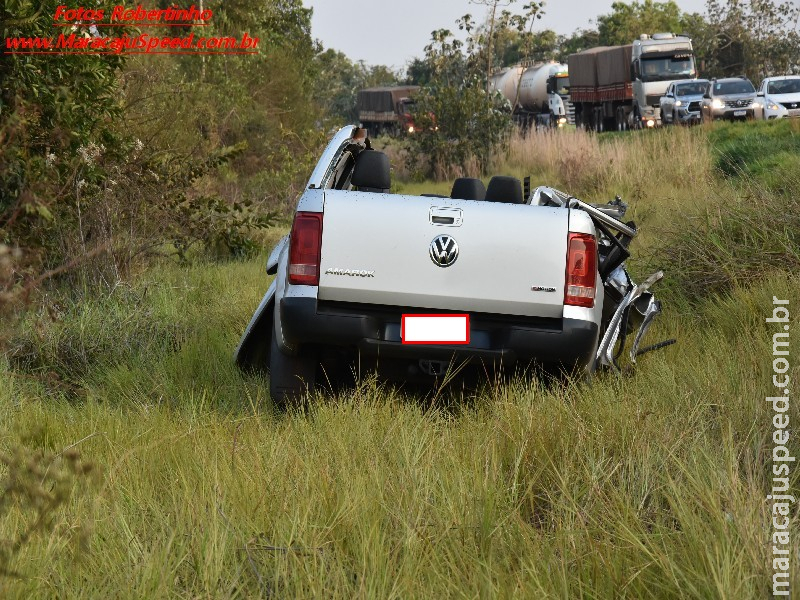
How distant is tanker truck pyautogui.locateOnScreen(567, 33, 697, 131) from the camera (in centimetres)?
4125

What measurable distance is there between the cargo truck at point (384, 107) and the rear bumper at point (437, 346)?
188ft

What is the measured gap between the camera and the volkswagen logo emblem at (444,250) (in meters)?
6.06

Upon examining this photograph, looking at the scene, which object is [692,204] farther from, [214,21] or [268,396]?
[214,21]

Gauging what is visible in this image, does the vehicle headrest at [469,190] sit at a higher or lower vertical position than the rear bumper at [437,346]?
higher

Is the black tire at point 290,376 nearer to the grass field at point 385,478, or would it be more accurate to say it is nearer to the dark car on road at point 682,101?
the grass field at point 385,478

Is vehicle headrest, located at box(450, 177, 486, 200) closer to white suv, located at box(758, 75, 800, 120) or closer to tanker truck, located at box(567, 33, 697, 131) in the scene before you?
white suv, located at box(758, 75, 800, 120)

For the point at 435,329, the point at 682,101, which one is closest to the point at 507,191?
the point at 435,329

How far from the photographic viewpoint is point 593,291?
614 cm

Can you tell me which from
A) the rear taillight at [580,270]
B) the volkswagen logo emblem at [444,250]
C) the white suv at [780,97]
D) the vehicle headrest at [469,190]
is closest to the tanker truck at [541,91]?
the white suv at [780,97]

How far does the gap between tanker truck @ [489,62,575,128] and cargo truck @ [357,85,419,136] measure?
6.09 m

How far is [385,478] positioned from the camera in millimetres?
4523

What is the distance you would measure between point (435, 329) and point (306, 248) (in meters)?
0.76

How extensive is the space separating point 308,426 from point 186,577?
1.96m

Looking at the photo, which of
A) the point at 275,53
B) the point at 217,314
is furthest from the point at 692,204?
the point at 275,53
